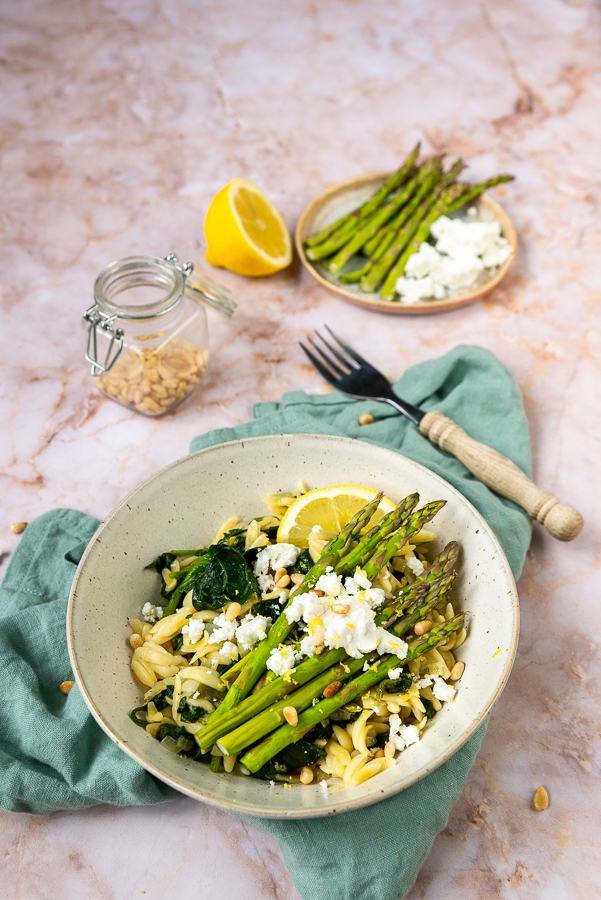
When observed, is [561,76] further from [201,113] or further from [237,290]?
[237,290]

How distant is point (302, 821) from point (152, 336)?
110 inches

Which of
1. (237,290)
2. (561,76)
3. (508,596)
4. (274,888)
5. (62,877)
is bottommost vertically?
(62,877)

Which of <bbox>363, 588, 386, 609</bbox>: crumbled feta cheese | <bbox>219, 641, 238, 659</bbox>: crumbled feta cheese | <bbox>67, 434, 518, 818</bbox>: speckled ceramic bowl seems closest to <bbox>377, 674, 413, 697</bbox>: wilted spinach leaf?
<bbox>67, 434, 518, 818</bbox>: speckled ceramic bowl

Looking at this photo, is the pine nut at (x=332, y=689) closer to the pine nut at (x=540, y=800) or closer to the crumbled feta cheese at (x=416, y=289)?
the pine nut at (x=540, y=800)

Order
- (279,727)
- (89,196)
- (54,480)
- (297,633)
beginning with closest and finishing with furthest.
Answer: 1. (279,727)
2. (297,633)
3. (54,480)
4. (89,196)

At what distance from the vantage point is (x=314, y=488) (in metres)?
3.66

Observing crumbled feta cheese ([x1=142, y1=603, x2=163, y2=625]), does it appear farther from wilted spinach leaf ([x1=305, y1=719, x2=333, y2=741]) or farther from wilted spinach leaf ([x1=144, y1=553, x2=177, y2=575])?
wilted spinach leaf ([x1=305, y1=719, x2=333, y2=741])

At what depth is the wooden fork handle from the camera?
3.67m

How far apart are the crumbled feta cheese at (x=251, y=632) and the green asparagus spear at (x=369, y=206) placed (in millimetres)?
3334

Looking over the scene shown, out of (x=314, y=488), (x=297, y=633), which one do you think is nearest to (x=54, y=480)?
(x=314, y=488)

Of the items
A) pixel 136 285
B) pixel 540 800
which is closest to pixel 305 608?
pixel 540 800

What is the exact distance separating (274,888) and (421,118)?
251 inches

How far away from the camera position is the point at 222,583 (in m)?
3.08

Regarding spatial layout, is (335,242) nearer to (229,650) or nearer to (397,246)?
(397,246)
